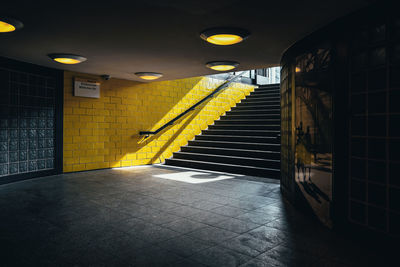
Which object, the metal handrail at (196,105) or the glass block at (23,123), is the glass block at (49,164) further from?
the metal handrail at (196,105)

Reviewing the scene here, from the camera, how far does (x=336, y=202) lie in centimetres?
304

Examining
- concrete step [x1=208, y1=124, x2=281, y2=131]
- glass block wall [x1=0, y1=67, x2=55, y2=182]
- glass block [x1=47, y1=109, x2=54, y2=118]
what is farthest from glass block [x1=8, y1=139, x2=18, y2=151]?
concrete step [x1=208, y1=124, x2=281, y2=131]

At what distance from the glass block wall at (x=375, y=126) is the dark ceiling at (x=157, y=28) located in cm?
42

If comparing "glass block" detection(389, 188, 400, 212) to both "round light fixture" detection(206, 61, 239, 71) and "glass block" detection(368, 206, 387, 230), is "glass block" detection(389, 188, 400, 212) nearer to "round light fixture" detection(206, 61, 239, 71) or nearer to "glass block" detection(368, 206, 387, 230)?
"glass block" detection(368, 206, 387, 230)

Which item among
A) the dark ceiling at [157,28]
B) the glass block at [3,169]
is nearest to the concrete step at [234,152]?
the dark ceiling at [157,28]

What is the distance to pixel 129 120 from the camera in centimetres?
760

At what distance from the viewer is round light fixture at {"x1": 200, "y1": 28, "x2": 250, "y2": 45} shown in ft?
11.8

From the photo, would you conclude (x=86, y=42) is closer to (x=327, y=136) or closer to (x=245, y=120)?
(x=327, y=136)

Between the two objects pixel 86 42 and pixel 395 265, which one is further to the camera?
pixel 86 42

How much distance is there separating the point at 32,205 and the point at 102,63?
2.90 metres

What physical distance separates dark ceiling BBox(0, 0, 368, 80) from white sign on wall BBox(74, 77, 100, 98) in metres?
1.12

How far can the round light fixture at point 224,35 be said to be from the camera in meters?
3.59

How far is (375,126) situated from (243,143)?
4805 mm

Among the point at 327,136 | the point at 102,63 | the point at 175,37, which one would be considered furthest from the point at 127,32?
the point at 327,136
